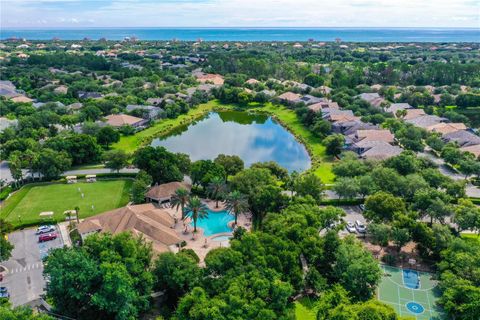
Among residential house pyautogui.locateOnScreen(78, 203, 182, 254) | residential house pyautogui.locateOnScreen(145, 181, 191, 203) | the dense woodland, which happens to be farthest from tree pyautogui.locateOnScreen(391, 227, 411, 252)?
residential house pyautogui.locateOnScreen(145, 181, 191, 203)

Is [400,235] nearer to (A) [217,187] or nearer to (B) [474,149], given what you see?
(A) [217,187]

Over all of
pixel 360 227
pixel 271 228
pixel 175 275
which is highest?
pixel 271 228

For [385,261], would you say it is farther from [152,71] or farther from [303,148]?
[152,71]

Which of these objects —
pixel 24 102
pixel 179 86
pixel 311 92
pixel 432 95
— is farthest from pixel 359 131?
pixel 24 102

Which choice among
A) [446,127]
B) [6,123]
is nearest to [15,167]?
[6,123]

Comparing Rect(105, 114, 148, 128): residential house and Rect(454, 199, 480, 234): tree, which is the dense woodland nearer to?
Rect(454, 199, 480, 234): tree

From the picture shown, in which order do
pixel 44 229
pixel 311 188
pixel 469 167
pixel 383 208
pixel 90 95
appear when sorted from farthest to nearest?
1. pixel 90 95
2. pixel 469 167
3. pixel 311 188
4. pixel 44 229
5. pixel 383 208

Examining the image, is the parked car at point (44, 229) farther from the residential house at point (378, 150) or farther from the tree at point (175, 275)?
the residential house at point (378, 150)
